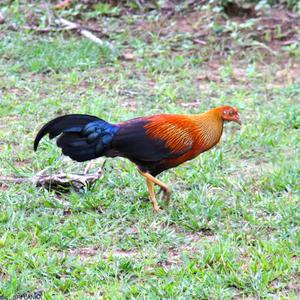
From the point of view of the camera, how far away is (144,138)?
5836 mm

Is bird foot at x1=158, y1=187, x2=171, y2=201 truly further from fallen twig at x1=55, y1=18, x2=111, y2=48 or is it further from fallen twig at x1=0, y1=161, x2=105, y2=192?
fallen twig at x1=55, y1=18, x2=111, y2=48

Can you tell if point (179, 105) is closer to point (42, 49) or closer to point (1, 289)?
point (42, 49)

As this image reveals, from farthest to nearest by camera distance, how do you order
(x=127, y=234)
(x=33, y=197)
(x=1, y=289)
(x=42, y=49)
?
(x=42, y=49) → (x=33, y=197) → (x=127, y=234) → (x=1, y=289)

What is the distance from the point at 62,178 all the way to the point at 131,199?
2.01 ft

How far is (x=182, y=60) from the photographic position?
9.91 meters

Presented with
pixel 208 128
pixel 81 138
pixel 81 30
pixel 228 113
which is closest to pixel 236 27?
pixel 81 30

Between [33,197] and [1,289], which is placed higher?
[1,289]

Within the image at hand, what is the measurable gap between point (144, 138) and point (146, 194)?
655mm

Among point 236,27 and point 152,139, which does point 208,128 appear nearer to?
point 152,139

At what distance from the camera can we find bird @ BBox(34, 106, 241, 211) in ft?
18.8

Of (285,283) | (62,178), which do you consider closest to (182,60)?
(62,178)

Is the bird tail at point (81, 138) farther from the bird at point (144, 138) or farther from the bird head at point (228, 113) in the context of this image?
the bird head at point (228, 113)

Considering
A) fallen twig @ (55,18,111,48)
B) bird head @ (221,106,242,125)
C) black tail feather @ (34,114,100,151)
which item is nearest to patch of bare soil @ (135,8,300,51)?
fallen twig @ (55,18,111,48)

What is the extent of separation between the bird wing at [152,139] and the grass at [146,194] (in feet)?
1.45
